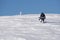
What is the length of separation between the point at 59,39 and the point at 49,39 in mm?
585

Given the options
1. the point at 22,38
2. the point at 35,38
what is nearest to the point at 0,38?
the point at 22,38

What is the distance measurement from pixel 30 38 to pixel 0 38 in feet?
5.66

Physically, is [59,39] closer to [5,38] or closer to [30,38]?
[30,38]

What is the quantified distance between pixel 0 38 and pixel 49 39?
280 centimetres

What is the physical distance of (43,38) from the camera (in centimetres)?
1158

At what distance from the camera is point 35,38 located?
11.6 m

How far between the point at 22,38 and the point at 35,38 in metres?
0.75

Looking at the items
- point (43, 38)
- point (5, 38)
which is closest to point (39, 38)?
point (43, 38)

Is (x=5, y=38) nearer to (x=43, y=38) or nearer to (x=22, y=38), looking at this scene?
(x=22, y=38)

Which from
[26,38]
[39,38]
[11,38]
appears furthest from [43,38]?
[11,38]

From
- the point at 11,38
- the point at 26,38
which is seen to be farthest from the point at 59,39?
the point at 11,38

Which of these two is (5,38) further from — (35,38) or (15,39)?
(35,38)

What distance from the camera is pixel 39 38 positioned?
457 inches

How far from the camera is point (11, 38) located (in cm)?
1156
